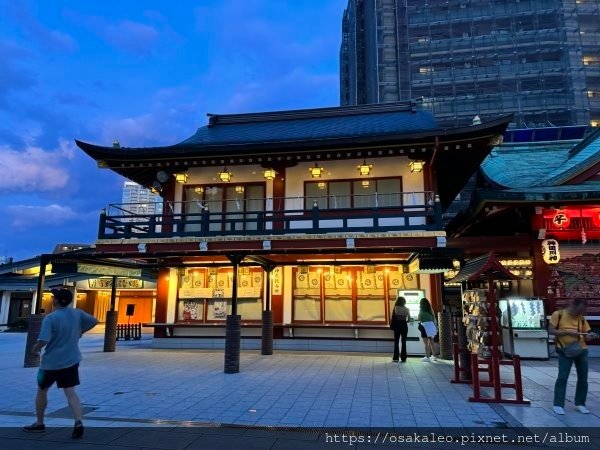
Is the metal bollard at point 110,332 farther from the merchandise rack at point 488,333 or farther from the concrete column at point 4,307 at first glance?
the concrete column at point 4,307

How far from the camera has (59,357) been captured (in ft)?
18.6

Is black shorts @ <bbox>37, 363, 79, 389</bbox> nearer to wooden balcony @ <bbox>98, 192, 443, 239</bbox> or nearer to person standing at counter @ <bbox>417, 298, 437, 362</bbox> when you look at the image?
wooden balcony @ <bbox>98, 192, 443, 239</bbox>

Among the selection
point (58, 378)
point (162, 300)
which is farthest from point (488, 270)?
point (162, 300)

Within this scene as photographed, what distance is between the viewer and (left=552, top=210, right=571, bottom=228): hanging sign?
1285cm

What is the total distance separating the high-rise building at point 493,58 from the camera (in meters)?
34.6

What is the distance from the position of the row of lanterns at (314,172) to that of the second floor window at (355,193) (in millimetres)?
346

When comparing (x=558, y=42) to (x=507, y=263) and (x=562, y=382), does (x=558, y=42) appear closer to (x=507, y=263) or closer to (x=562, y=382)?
(x=507, y=263)

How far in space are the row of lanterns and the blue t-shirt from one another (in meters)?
10.3

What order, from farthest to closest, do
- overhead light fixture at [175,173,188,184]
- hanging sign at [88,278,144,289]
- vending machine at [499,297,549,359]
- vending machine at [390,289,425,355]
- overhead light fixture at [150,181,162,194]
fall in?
hanging sign at [88,278,144,289] < overhead light fixture at [150,181,162,194] < overhead light fixture at [175,173,188,184] < vending machine at [390,289,425,355] < vending machine at [499,297,549,359]

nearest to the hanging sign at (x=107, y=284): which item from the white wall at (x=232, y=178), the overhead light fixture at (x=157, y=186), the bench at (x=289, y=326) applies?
the overhead light fixture at (x=157, y=186)

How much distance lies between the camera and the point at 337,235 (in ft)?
43.5

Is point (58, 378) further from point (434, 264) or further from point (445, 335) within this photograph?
point (445, 335)

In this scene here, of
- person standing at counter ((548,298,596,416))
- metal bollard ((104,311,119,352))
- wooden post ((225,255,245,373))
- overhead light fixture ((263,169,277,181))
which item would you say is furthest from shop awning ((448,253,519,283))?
metal bollard ((104,311,119,352))

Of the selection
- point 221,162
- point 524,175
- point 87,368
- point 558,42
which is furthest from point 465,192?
point 87,368
